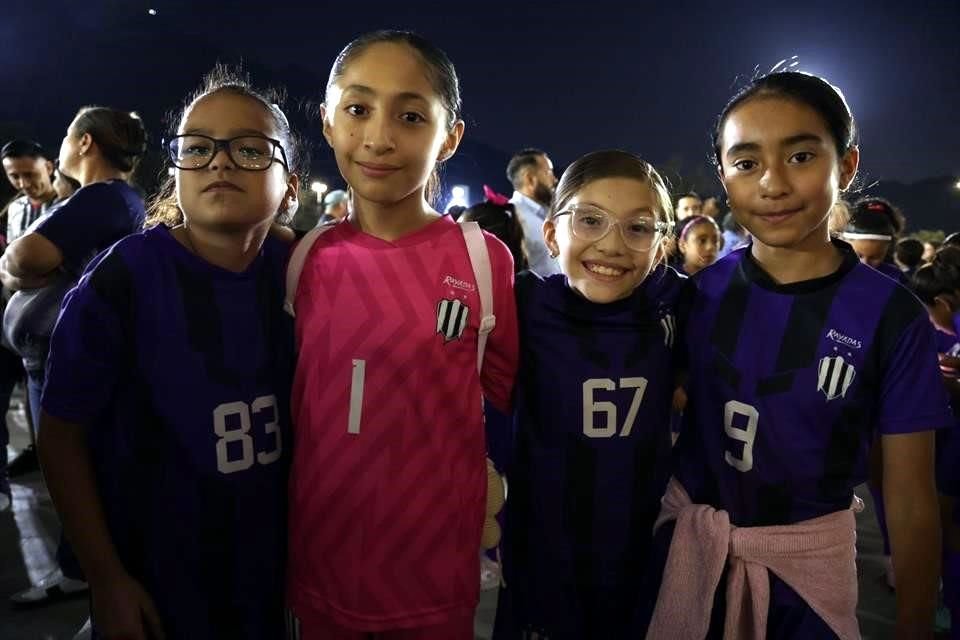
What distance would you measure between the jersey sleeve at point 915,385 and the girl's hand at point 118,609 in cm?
174

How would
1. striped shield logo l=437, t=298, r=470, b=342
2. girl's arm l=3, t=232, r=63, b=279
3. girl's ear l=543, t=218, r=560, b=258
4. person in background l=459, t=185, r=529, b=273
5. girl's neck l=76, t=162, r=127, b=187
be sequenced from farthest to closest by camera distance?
person in background l=459, t=185, r=529, b=273
girl's neck l=76, t=162, r=127, b=187
girl's arm l=3, t=232, r=63, b=279
girl's ear l=543, t=218, r=560, b=258
striped shield logo l=437, t=298, r=470, b=342

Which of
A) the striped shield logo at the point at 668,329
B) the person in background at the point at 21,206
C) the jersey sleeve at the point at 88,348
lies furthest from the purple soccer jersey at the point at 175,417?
the person in background at the point at 21,206

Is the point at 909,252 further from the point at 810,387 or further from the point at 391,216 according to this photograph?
the point at 391,216

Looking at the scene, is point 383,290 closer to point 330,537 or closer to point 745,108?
point 330,537

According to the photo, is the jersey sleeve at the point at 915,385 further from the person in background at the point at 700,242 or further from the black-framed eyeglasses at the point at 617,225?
the person in background at the point at 700,242

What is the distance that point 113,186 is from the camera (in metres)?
2.91

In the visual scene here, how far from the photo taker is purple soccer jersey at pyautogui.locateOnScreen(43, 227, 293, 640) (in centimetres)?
140

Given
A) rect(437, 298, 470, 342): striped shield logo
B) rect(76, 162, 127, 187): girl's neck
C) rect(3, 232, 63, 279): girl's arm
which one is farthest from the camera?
rect(76, 162, 127, 187): girl's neck

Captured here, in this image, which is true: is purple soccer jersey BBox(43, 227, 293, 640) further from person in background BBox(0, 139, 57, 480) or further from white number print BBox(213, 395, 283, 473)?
person in background BBox(0, 139, 57, 480)

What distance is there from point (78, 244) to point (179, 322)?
171cm

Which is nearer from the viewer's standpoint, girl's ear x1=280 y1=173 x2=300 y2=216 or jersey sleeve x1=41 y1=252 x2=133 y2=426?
jersey sleeve x1=41 y1=252 x2=133 y2=426

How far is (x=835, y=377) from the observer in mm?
1430

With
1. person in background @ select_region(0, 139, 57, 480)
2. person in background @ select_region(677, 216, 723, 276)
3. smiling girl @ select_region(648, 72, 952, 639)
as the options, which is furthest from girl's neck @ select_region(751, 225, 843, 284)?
person in background @ select_region(0, 139, 57, 480)

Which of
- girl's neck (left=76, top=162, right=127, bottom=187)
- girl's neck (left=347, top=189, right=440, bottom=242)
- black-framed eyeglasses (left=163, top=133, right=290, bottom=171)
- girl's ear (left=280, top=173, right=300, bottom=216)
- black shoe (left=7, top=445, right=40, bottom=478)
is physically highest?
girl's neck (left=76, top=162, right=127, bottom=187)
